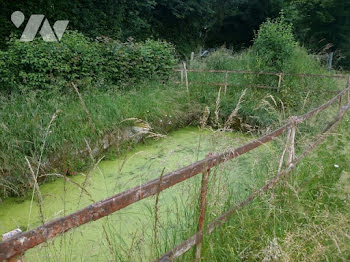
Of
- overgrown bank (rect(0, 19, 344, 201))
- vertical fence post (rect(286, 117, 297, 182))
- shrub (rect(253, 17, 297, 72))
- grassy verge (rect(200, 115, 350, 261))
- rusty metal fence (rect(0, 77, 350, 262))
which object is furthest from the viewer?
shrub (rect(253, 17, 297, 72))

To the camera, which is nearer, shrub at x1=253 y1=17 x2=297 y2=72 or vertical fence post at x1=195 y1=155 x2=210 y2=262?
vertical fence post at x1=195 y1=155 x2=210 y2=262

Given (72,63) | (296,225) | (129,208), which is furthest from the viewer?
(72,63)

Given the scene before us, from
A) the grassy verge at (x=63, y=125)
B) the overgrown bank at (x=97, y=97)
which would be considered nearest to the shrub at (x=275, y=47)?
the overgrown bank at (x=97, y=97)

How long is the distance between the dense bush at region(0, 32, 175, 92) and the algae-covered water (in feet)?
5.81

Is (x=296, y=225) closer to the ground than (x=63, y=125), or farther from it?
farther from it

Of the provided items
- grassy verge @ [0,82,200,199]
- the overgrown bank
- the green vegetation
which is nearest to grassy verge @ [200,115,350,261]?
the green vegetation

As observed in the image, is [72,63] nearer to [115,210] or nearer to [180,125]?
[180,125]

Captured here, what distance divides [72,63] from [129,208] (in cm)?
339

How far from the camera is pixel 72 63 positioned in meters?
5.57

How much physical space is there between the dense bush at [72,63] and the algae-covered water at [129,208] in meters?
1.77

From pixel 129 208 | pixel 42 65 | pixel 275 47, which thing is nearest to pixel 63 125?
pixel 42 65

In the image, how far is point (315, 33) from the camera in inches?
572

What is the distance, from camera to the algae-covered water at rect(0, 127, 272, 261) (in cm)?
191

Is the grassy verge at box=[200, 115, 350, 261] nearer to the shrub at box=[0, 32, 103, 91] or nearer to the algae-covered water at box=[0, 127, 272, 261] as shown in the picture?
the algae-covered water at box=[0, 127, 272, 261]
